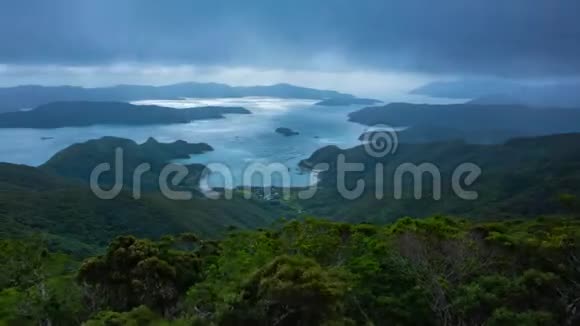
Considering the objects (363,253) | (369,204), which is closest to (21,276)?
(363,253)

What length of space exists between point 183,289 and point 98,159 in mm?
145315

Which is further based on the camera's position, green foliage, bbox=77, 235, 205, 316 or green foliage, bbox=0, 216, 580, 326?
green foliage, bbox=77, 235, 205, 316

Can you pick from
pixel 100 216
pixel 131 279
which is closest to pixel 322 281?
pixel 131 279

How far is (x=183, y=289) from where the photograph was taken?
14.7 metres

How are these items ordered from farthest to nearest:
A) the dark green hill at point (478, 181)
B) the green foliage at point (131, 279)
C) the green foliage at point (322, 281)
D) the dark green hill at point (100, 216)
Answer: the dark green hill at point (478, 181) < the dark green hill at point (100, 216) < the green foliage at point (131, 279) < the green foliage at point (322, 281)

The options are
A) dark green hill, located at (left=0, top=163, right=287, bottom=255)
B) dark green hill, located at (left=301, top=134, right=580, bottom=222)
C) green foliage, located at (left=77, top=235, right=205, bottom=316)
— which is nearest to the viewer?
green foliage, located at (left=77, top=235, right=205, bottom=316)

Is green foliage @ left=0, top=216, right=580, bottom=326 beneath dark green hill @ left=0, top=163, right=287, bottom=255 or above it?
above

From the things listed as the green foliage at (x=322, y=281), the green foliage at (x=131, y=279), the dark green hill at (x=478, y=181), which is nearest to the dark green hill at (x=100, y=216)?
the dark green hill at (x=478, y=181)

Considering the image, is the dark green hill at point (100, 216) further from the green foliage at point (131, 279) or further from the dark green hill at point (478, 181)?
the green foliage at point (131, 279)

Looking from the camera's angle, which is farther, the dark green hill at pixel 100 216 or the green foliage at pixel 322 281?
the dark green hill at pixel 100 216

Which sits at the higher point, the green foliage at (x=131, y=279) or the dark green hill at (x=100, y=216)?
the green foliage at (x=131, y=279)

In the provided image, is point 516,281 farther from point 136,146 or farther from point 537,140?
point 136,146

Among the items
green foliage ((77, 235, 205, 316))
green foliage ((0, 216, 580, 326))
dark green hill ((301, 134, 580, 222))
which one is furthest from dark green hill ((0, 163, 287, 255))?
green foliage ((0, 216, 580, 326))

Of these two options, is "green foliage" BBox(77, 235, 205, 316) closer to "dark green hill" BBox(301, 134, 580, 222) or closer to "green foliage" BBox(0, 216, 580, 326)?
"green foliage" BBox(0, 216, 580, 326)
